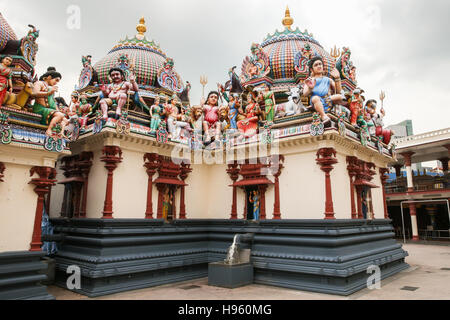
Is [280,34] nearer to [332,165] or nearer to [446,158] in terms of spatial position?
[332,165]

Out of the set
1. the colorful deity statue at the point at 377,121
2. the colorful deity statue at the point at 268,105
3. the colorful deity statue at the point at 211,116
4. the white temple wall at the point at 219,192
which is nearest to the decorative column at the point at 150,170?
the white temple wall at the point at 219,192

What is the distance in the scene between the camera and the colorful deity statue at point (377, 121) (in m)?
18.2

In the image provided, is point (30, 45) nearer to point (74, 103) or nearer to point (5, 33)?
point (5, 33)

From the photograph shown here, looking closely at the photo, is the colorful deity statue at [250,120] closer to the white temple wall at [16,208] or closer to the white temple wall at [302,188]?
the white temple wall at [302,188]

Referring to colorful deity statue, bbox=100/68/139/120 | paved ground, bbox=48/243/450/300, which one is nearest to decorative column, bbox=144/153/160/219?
colorful deity statue, bbox=100/68/139/120

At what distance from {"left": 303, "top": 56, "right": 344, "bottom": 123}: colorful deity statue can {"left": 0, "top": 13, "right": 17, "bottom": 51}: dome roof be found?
12883mm

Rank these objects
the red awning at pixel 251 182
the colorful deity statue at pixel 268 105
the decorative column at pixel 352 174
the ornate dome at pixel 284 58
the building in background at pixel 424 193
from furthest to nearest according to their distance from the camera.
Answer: the building in background at pixel 424 193 < the ornate dome at pixel 284 58 < the colorful deity statue at pixel 268 105 < the red awning at pixel 251 182 < the decorative column at pixel 352 174

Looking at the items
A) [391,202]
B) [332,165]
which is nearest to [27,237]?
[332,165]

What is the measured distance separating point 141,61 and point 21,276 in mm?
15637

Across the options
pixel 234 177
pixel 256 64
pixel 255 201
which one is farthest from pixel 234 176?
pixel 256 64

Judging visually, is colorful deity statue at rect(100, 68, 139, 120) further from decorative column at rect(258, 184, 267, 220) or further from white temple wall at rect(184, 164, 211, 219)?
decorative column at rect(258, 184, 267, 220)

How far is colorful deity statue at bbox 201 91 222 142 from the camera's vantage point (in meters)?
17.5

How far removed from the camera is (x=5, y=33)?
42.4 feet

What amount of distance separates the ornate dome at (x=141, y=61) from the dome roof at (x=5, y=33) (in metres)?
6.48
